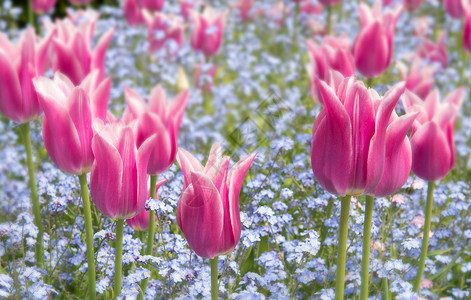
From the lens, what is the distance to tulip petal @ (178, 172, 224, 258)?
1.88m

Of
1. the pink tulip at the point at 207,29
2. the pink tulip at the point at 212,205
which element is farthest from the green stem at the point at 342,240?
the pink tulip at the point at 207,29

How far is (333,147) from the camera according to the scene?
1.91 metres

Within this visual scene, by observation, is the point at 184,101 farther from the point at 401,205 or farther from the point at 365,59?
the point at 365,59

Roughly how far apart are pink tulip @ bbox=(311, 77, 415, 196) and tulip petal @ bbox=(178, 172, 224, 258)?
0.32 m

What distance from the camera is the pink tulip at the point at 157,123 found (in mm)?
2270

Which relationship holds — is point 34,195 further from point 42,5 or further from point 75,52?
point 42,5

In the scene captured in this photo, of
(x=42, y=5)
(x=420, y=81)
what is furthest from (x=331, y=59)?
(x=42, y=5)

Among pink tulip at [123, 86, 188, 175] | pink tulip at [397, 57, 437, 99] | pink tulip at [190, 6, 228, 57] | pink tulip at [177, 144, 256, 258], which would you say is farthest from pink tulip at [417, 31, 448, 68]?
pink tulip at [177, 144, 256, 258]

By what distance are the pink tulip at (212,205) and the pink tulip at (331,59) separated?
149cm

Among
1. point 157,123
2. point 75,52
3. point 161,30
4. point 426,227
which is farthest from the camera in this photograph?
point 161,30

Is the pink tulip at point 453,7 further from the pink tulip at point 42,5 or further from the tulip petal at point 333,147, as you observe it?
the tulip petal at point 333,147

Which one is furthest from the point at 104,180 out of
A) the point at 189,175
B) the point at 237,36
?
the point at 237,36

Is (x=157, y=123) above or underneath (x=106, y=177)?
above

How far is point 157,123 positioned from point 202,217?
18.9 inches
